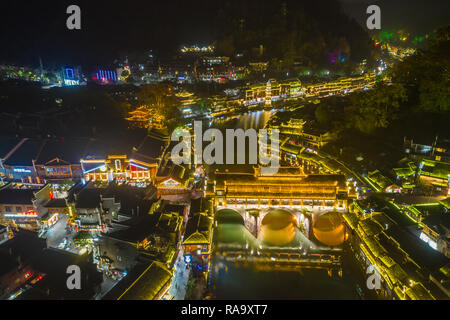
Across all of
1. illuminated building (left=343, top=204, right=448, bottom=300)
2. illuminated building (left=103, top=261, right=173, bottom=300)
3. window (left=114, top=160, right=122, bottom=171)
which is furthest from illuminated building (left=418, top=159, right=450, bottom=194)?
window (left=114, top=160, right=122, bottom=171)

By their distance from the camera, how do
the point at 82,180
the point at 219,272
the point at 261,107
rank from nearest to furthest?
the point at 219,272, the point at 82,180, the point at 261,107

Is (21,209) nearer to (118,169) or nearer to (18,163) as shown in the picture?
(18,163)

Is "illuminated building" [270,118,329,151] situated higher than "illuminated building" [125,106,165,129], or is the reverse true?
"illuminated building" [125,106,165,129]

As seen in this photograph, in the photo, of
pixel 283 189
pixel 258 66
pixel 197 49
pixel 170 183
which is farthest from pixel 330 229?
pixel 197 49

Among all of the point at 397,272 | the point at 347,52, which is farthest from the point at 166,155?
A: the point at 347,52

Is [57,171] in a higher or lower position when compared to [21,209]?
higher

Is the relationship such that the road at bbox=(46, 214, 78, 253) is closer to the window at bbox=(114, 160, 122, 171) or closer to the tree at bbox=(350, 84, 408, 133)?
the window at bbox=(114, 160, 122, 171)
